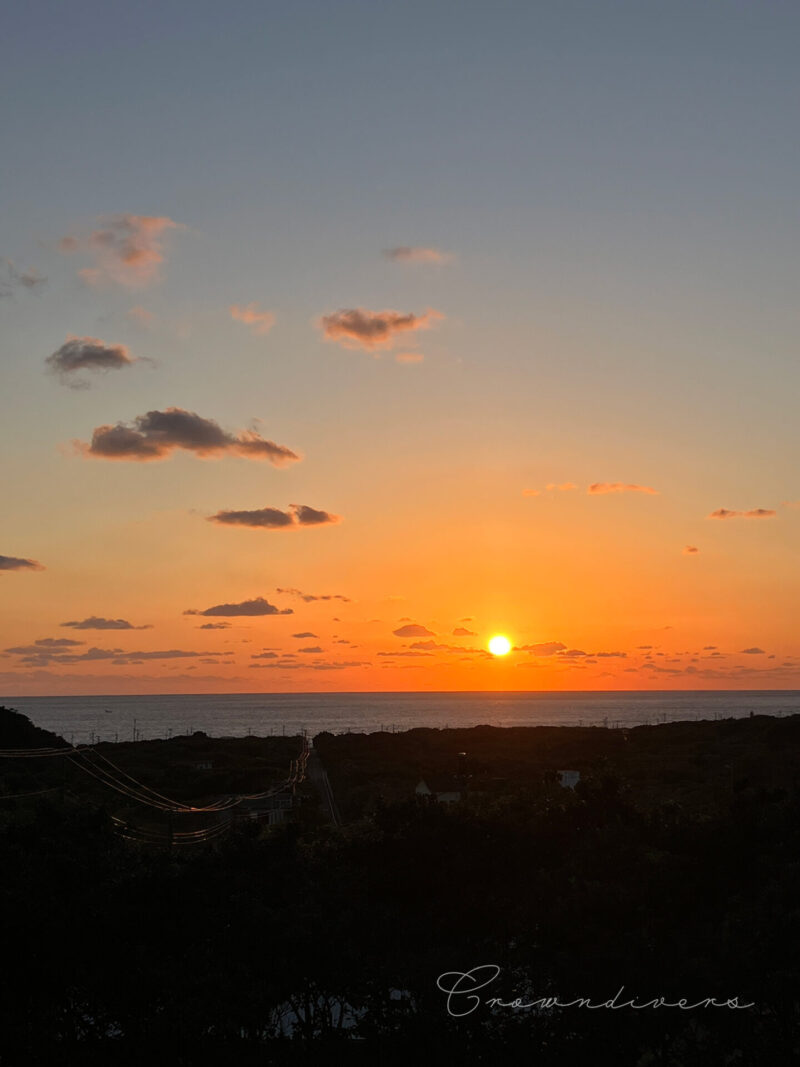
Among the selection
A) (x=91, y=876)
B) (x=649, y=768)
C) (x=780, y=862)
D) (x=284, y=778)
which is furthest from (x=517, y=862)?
(x=649, y=768)

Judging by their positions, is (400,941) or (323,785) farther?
(323,785)

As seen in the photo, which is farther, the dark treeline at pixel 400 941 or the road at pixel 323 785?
the road at pixel 323 785

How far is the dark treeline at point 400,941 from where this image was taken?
14062 mm

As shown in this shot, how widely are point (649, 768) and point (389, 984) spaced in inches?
3288

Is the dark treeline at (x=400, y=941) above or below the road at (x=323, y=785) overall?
above

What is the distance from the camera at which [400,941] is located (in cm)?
1627

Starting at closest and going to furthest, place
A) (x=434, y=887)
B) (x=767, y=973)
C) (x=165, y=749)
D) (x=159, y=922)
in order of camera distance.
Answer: (x=767, y=973)
(x=159, y=922)
(x=434, y=887)
(x=165, y=749)

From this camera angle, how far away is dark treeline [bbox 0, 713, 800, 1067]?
14.1 meters

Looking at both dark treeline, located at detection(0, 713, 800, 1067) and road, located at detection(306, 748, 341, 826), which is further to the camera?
road, located at detection(306, 748, 341, 826)

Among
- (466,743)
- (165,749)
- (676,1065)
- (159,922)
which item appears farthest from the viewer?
(466,743)

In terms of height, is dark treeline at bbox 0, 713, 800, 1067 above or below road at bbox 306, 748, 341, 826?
above

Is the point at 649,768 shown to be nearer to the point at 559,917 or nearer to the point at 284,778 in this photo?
the point at 284,778

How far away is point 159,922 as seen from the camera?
16.5 m

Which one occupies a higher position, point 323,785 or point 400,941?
point 400,941
